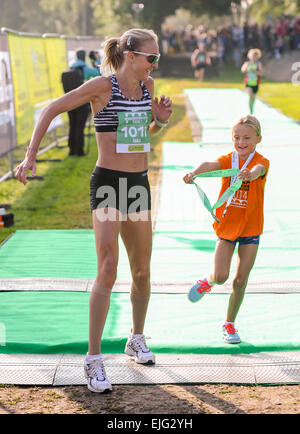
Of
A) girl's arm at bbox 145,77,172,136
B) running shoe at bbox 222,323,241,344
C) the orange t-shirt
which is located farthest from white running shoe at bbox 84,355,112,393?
girl's arm at bbox 145,77,172,136

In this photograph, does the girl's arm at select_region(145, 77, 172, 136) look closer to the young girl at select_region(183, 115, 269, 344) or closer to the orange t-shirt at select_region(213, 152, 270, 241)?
the young girl at select_region(183, 115, 269, 344)

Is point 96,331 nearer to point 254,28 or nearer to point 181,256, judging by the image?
point 181,256

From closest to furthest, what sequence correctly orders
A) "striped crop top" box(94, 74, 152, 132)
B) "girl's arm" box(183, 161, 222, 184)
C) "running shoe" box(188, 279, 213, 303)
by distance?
"striped crop top" box(94, 74, 152, 132)
"girl's arm" box(183, 161, 222, 184)
"running shoe" box(188, 279, 213, 303)

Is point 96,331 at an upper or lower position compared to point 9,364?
upper

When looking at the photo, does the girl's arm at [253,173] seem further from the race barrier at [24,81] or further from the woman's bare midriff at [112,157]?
the race barrier at [24,81]

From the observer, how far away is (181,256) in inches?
288

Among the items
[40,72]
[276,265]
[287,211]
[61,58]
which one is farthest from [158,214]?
[61,58]

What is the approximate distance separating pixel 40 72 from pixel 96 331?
1153 cm

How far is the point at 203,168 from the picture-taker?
16.0 ft

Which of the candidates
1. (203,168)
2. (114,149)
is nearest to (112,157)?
(114,149)

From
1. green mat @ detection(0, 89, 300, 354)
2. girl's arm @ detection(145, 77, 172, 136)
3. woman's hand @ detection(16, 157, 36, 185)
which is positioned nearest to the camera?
woman's hand @ detection(16, 157, 36, 185)

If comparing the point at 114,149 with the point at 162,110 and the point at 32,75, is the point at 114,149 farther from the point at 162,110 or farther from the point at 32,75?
the point at 32,75

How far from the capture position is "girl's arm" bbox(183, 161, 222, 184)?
479 centimetres

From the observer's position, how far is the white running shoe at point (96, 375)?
418cm
